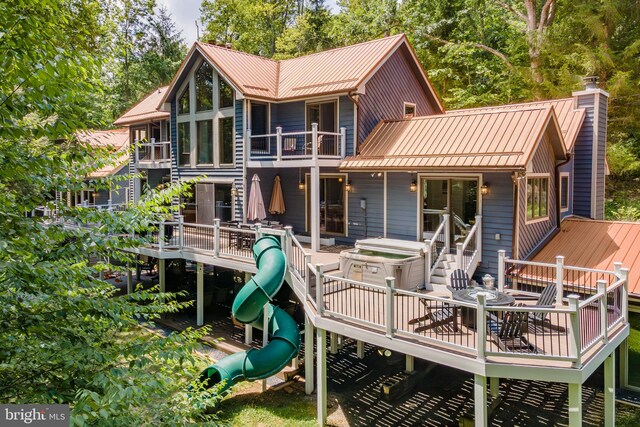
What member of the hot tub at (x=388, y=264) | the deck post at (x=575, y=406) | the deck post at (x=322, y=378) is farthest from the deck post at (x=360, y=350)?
the deck post at (x=575, y=406)

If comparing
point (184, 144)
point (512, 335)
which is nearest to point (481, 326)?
point (512, 335)

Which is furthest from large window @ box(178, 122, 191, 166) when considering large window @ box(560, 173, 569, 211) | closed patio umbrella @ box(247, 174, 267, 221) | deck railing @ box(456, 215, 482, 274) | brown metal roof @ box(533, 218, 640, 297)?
large window @ box(560, 173, 569, 211)

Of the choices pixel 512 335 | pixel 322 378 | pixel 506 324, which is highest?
pixel 506 324

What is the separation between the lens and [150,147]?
2311cm

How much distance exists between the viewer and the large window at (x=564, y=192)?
1530 centimetres

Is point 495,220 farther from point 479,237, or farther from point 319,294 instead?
point 319,294

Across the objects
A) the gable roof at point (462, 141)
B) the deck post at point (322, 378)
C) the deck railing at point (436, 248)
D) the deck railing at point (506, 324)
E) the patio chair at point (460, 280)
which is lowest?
the deck post at point (322, 378)

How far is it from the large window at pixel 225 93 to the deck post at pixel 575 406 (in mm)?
14538

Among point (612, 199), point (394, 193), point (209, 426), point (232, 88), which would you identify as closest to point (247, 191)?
point (232, 88)

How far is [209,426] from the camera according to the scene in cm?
562

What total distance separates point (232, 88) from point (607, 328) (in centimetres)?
1433

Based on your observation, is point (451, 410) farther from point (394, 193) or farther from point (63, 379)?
point (63, 379)

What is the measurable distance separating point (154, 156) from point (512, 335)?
19250mm

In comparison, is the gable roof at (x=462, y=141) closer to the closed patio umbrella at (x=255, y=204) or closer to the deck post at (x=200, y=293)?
the closed patio umbrella at (x=255, y=204)
